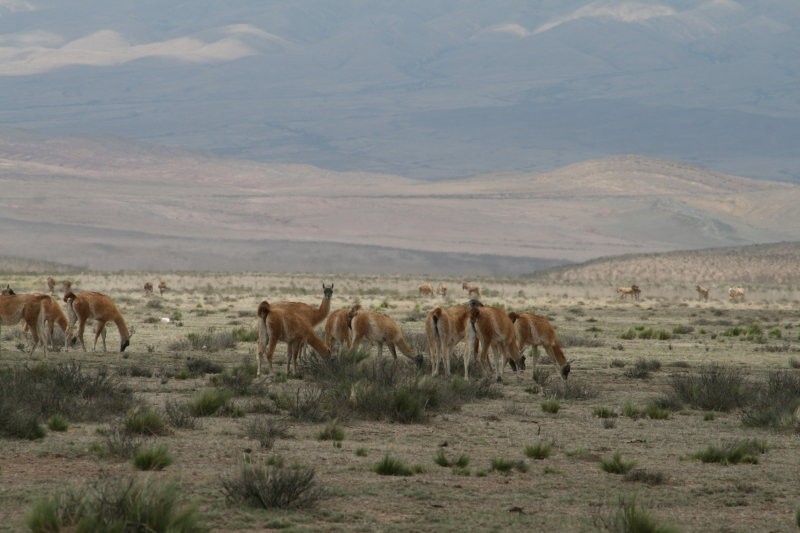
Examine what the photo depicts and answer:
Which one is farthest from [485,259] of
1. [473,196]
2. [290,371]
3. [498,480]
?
[498,480]

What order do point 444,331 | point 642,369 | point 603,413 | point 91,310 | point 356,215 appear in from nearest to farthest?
point 603,413, point 444,331, point 642,369, point 91,310, point 356,215

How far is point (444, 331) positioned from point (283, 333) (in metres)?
2.24

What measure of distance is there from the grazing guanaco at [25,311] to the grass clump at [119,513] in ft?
36.8

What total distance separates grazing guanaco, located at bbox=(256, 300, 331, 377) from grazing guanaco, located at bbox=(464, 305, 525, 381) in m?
2.02

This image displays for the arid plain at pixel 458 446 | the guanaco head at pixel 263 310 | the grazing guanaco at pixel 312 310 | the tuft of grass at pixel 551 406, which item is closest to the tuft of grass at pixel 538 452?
the arid plain at pixel 458 446

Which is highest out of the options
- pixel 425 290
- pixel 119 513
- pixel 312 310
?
pixel 425 290

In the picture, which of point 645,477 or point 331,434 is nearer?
point 645,477

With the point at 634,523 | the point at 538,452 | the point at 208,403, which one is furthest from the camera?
the point at 208,403

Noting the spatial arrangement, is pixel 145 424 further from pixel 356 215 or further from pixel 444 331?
pixel 356 215

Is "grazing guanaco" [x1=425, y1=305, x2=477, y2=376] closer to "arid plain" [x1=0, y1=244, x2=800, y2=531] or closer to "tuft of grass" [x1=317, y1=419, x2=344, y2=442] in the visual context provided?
"arid plain" [x1=0, y1=244, x2=800, y2=531]

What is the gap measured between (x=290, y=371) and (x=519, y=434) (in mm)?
5790

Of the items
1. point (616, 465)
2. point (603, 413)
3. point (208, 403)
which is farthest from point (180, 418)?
point (603, 413)

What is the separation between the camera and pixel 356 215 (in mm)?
135875

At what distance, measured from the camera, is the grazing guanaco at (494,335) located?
19.6 meters
